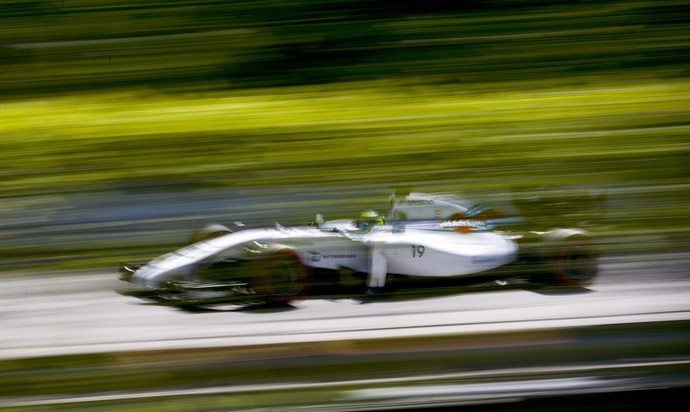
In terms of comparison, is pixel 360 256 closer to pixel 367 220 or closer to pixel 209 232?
pixel 367 220

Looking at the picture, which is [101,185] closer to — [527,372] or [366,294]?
[366,294]

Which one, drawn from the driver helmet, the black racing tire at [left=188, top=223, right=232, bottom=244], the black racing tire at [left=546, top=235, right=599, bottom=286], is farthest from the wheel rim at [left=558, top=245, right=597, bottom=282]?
the black racing tire at [left=188, top=223, right=232, bottom=244]

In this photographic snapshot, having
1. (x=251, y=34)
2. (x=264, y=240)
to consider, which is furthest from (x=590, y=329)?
(x=251, y=34)

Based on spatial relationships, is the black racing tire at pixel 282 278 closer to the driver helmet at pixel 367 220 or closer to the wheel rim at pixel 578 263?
the driver helmet at pixel 367 220

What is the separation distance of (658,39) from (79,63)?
77 cm

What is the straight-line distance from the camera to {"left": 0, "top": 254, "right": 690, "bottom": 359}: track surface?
907mm

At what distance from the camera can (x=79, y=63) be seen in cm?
93

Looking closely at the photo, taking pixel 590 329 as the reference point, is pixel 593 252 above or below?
above

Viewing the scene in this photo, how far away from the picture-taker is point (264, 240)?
0.89 metres

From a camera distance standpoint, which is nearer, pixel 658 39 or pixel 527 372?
pixel 658 39

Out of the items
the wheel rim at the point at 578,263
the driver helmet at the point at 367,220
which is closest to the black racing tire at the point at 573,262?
the wheel rim at the point at 578,263

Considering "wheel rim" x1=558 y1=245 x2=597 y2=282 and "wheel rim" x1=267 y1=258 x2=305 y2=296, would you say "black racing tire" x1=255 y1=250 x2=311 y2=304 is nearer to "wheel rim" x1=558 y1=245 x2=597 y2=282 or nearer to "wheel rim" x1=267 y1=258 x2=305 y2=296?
"wheel rim" x1=267 y1=258 x2=305 y2=296

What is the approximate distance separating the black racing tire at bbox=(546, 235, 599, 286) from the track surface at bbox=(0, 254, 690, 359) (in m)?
0.02

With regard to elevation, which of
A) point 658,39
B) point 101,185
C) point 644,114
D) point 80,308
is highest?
point 658,39
